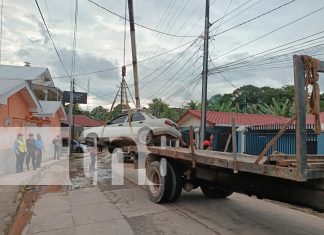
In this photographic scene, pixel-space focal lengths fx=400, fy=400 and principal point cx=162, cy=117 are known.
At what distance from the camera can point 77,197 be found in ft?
32.5

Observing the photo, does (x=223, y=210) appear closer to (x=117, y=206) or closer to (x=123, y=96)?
(x=117, y=206)

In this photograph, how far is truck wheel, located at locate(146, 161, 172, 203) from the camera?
863cm

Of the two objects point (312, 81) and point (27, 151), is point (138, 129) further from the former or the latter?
point (312, 81)

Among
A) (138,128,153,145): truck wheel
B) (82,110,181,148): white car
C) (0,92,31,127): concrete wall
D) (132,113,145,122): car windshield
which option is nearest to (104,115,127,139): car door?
(82,110,181,148): white car

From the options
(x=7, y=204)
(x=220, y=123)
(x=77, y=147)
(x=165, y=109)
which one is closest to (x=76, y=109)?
(x=165, y=109)

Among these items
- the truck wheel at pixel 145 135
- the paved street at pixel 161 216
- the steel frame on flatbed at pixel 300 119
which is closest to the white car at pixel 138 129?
the truck wheel at pixel 145 135

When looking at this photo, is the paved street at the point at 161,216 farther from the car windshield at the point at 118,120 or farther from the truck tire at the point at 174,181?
the car windshield at the point at 118,120

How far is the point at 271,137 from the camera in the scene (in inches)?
711

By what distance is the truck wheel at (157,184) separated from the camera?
28.3 ft

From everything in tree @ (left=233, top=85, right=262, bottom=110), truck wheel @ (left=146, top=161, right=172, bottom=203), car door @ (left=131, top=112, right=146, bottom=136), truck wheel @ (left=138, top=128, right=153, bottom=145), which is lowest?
truck wheel @ (left=146, top=161, right=172, bottom=203)

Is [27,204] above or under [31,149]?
under

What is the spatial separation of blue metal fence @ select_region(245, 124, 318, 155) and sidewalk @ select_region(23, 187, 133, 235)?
8409 mm

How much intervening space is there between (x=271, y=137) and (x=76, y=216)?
12194mm

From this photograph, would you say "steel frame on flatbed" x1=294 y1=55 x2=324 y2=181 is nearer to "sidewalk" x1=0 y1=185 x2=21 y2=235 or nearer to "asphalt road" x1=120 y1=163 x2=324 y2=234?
"asphalt road" x1=120 y1=163 x2=324 y2=234
